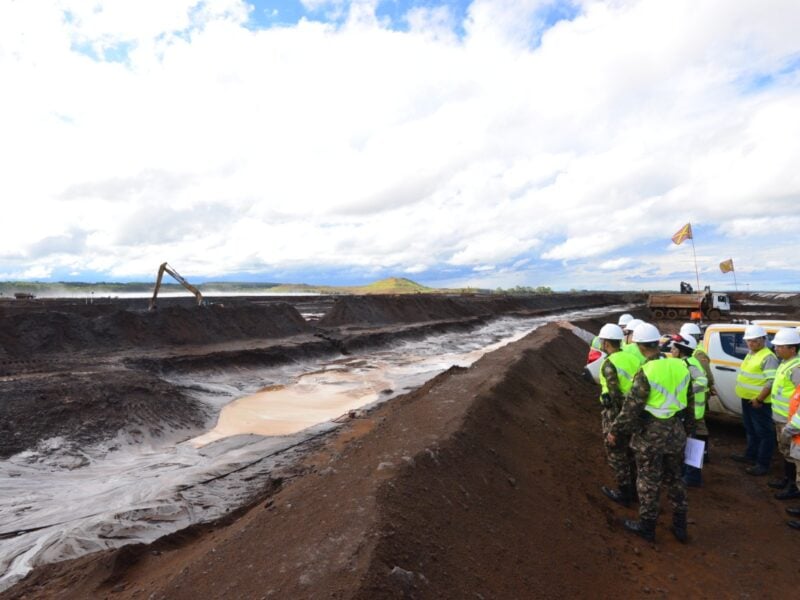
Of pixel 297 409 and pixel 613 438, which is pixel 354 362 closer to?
pixel 297 409

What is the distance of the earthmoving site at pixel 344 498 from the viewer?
364cm

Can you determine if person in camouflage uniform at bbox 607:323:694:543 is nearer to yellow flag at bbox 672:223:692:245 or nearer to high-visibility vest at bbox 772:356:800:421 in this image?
high-visibility vest at bbox 772:356:800:421

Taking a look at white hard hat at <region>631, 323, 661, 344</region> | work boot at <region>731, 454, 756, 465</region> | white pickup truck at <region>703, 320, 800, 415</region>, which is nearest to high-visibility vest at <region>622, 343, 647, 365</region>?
white hard hat at <region>631, 323, 661, 344</region>

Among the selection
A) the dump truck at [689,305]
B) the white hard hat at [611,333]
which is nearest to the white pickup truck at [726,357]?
the white hard hat at [611,333]

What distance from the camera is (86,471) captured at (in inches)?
316

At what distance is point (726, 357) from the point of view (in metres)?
7.81

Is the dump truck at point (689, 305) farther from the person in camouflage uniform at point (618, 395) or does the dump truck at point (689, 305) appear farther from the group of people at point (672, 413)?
the person in camouflage uniform at point (618, 395)

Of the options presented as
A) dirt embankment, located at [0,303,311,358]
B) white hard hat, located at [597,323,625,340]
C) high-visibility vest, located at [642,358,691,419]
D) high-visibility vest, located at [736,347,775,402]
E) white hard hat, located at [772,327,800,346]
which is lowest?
high-visibility vest, located at [736,347,775,402]

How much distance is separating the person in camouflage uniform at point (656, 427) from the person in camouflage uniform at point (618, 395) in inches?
20.4

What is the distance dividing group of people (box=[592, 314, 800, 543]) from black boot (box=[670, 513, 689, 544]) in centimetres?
1

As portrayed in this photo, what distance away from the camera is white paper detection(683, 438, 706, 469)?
177 inches

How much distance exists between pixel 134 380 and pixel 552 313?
47.1m

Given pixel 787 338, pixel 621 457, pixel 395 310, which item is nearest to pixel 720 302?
pixel 395 310

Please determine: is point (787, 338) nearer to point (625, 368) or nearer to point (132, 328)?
point (625, 368)
